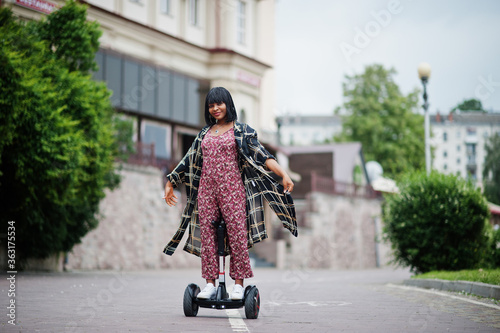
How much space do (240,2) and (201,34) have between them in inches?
143

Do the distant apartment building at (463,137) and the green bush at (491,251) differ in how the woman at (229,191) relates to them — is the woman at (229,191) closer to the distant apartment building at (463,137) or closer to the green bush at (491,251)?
the green bush at (491,251)

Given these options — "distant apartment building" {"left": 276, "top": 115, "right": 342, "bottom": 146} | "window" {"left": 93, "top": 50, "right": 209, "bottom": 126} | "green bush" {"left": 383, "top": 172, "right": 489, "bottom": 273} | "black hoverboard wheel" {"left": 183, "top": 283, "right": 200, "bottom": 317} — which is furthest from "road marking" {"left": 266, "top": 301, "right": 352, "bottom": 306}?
"distant apartment building" {"left": 276, "top": 115, "right": 342, "bottom": 146}

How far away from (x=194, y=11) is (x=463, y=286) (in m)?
26.5

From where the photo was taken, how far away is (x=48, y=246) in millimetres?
20125

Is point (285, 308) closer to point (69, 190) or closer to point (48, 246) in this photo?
point (69, 190)

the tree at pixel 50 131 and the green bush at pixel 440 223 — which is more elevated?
the tree at pixel 50 131

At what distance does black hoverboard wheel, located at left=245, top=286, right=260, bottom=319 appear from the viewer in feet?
22.9

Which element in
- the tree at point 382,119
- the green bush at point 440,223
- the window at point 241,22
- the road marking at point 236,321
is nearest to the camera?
the road marking at point 236,321

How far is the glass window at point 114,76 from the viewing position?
2878 centimetres

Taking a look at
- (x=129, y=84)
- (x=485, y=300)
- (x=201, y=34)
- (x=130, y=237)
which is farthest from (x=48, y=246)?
(x=201, y=34)

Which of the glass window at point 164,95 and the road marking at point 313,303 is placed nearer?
the road marking at point 313,303

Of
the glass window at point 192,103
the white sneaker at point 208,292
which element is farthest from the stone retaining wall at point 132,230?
the white sneaker at point 208,292

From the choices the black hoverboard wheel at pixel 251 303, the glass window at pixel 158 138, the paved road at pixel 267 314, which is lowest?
the paved road at pixel 267 314

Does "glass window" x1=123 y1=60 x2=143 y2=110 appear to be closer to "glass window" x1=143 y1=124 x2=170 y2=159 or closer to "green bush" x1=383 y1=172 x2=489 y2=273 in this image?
"glass window" x1=143 y1=124 x2=170 y2=159
